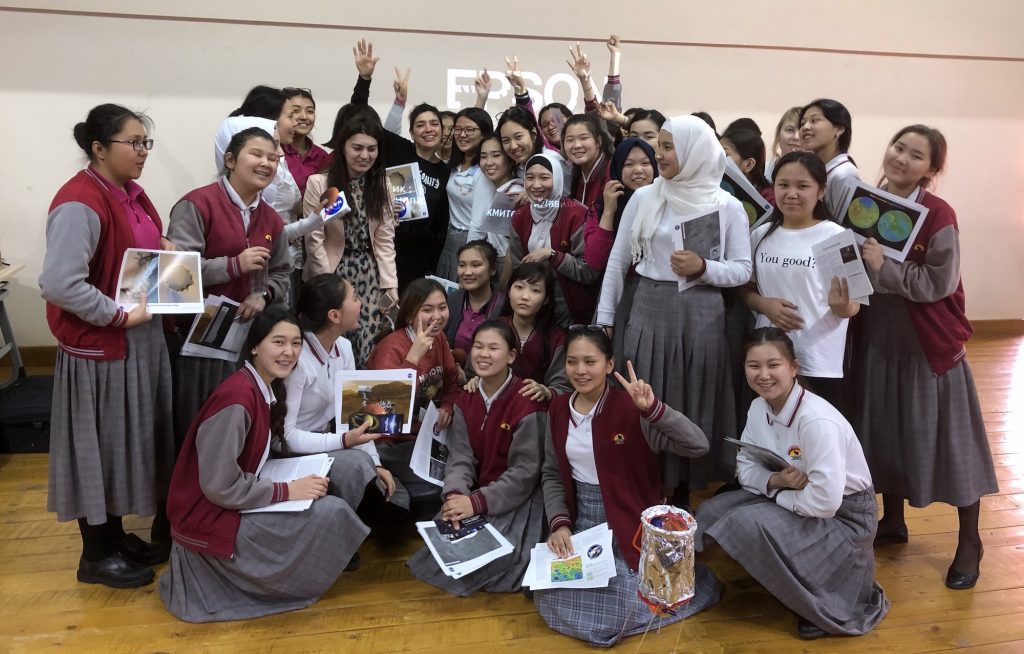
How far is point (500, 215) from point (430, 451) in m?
1.19

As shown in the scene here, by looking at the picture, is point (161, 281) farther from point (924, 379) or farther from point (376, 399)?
point (924, 379)

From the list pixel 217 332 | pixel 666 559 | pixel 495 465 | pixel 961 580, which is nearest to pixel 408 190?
pixel 217 332

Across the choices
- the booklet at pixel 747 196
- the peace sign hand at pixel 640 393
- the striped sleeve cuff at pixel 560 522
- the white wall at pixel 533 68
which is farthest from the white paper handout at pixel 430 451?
the white wall at pixel 533 68

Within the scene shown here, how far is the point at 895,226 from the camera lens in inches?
96.5

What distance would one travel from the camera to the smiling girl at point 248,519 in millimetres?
2219

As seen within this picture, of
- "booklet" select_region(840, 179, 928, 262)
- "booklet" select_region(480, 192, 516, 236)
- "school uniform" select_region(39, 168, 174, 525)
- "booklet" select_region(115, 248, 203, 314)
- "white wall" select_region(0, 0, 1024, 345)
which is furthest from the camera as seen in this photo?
"white wall" select_region(0, 0, 1024, 345)

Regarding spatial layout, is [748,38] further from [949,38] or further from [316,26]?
[316,26]

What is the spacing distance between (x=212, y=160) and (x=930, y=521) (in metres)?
4.51

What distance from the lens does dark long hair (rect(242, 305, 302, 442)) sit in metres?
2.35

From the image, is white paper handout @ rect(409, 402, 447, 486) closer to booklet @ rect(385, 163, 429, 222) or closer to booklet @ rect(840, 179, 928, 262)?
booklet @ rect(385, 163, 429, 222)

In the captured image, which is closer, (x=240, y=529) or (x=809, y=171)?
(x=240, y=529)

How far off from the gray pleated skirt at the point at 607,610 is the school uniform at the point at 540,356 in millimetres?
787

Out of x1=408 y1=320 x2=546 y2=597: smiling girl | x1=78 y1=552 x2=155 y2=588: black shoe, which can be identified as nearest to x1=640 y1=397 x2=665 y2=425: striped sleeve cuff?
x1=408 y1=320 x2=546 y2=597: smiling girl

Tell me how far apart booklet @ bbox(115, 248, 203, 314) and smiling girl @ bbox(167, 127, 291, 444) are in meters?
0.12
